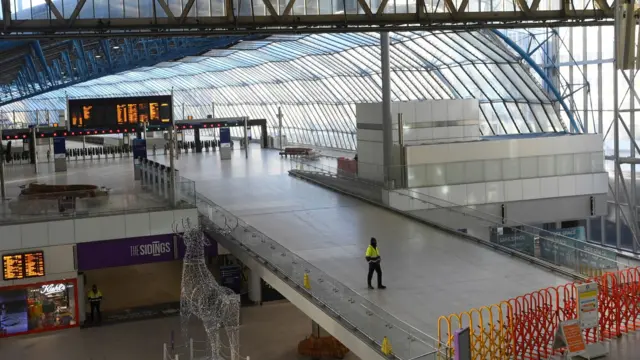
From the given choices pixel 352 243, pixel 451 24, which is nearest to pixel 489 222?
pixel 352 243

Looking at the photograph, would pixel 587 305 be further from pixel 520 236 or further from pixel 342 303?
pixel 520 236

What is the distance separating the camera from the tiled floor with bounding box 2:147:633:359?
64.0ft

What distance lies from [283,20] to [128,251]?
8.98 metres

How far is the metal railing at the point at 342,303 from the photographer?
49.6 ft

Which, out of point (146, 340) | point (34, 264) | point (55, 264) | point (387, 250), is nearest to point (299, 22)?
point (387, 250)

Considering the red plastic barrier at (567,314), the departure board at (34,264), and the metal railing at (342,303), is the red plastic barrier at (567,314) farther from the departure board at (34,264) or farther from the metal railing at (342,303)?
the departure board at (34,264)

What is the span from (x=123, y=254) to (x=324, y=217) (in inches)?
267

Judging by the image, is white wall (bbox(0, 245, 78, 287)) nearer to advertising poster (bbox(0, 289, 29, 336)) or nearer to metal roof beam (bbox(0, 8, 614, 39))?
advertising poster (bbox(0, 289, 29, 336))

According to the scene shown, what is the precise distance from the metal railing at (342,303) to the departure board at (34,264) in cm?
559

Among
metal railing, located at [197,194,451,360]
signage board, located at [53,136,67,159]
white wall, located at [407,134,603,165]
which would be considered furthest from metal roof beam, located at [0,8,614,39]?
signage board, located at [53,136,67,159]

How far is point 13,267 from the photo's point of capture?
26.6 metres

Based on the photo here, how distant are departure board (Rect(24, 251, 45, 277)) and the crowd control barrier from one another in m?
14.6

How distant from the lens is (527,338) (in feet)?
53.5

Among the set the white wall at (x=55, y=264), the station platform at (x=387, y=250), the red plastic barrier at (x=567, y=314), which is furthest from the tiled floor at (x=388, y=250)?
the white wall at (x=55, y=264)
